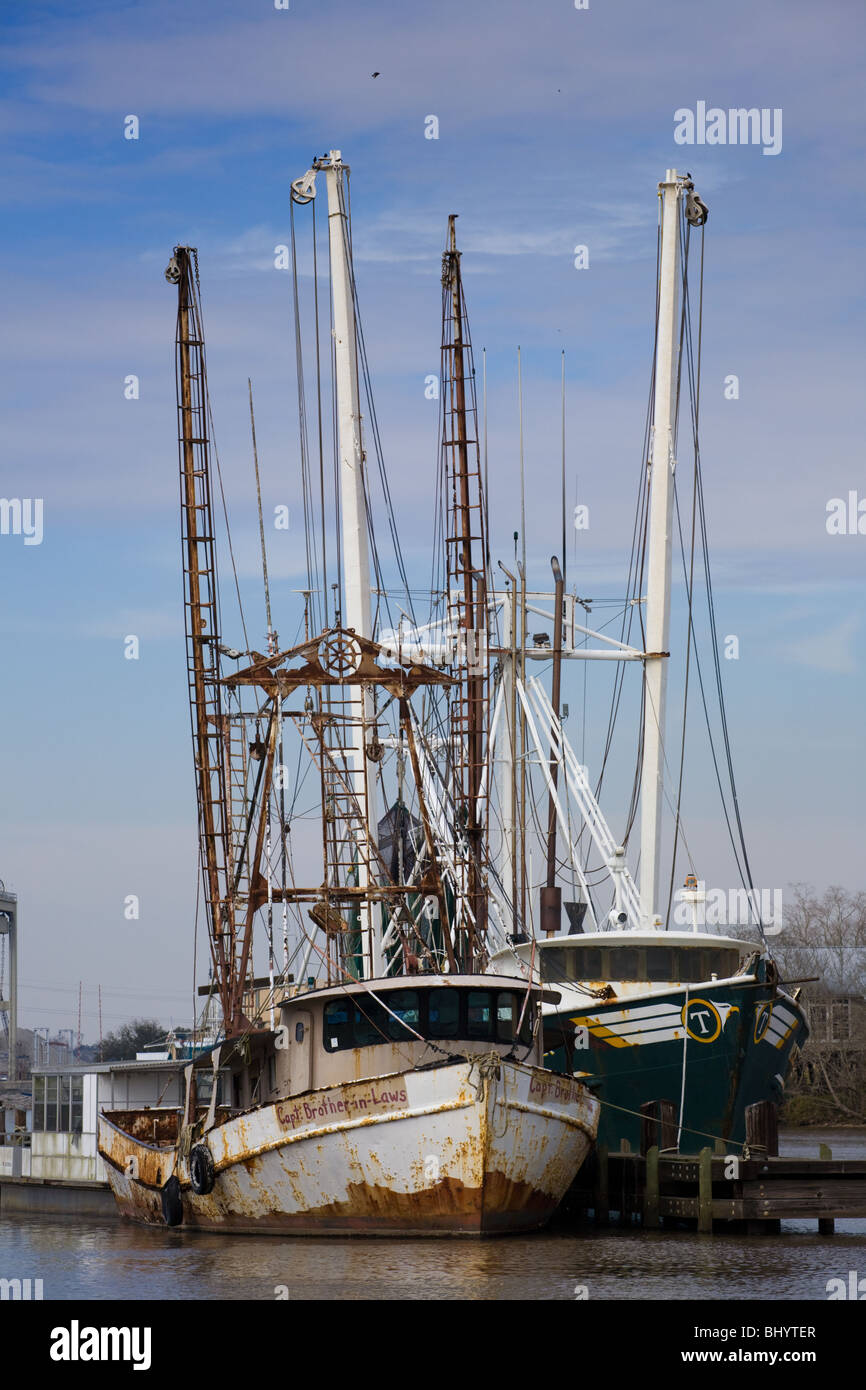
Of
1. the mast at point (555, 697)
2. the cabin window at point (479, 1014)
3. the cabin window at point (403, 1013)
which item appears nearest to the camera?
the cabin window at point (403, 1013)

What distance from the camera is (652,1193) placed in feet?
134

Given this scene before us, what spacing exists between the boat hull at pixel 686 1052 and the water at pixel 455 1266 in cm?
383

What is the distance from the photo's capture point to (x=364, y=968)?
159 feet

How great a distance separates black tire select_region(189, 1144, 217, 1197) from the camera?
41094 millimetres

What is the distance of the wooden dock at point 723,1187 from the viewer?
38.7 m

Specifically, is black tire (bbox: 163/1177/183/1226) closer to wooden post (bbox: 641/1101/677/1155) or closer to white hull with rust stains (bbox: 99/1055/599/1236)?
white hull with rust stains (bbox: 99/1055/599/1236)

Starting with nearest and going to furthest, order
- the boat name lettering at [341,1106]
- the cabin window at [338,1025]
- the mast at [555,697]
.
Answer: the boat name lettering at [341,1106], the cabin window at [338,1025], the mast at [555,697]

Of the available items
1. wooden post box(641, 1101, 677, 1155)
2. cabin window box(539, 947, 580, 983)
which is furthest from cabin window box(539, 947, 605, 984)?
wooden post box(641, 1101, 677, 1155)

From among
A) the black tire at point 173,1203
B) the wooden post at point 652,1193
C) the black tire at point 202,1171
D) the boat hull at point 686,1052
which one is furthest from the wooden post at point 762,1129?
the black tire at point 173,1203

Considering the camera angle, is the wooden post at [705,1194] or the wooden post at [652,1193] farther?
the wooden post at [652,1193]

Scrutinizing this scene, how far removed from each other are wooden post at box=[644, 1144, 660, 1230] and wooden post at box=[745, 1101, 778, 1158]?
8.41ft

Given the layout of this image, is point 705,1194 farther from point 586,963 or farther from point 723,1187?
point 586,963

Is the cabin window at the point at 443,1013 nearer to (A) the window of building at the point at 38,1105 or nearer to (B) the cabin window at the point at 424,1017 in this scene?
(B) the cabin window at the point at 424,1017
